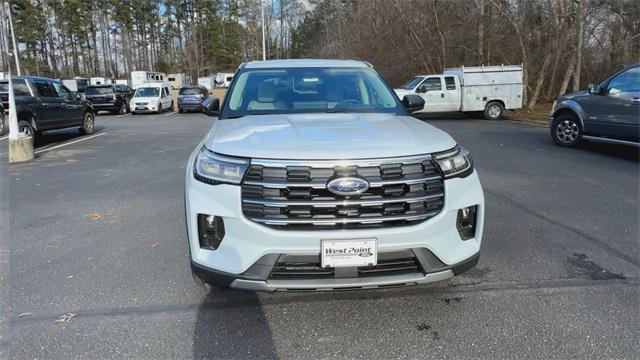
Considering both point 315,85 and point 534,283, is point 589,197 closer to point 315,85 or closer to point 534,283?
point 534,283

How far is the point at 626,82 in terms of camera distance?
335 inches

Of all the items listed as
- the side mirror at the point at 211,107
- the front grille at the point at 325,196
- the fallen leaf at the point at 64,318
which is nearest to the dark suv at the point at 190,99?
the side mirror at the point at 211,107

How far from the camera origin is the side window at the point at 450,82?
711 inches

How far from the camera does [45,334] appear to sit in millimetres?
2939

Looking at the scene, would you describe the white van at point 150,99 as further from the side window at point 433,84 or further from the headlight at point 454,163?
the headlight at point 454,163

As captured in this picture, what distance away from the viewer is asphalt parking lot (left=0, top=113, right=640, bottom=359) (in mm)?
2791

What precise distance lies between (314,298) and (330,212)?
1001 mm

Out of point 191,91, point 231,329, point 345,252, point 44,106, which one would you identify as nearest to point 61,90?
point 44,106

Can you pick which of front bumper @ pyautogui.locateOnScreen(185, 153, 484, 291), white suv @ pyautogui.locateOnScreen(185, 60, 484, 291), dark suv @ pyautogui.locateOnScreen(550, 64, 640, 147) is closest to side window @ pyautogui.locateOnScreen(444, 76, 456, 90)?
dark suv @ pyautogui.locateOnScreen(550, 64, 640, 147)

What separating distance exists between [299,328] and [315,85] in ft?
7.59

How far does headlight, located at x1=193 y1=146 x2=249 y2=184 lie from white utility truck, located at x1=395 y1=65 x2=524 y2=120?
15.8m

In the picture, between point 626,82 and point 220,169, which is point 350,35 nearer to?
point 626,82

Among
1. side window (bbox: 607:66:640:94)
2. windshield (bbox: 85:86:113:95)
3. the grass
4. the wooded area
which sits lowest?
the grass

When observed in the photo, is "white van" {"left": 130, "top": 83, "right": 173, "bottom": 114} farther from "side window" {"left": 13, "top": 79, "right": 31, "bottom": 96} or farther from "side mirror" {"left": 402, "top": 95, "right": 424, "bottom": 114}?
"side mirror" {"left": 402, "top": 95, "right": 424, "bottom": 114}
